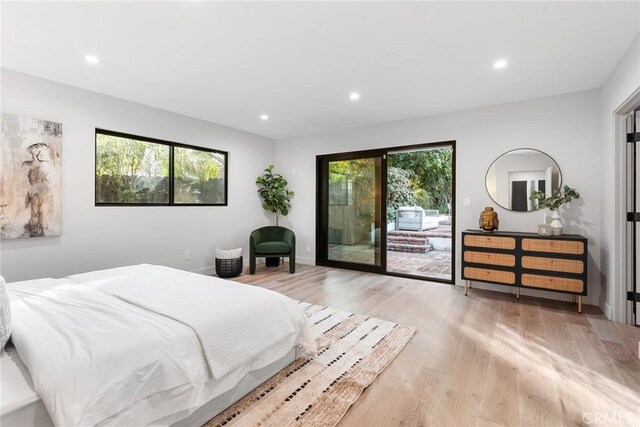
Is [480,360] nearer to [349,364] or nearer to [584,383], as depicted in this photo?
[584,383]

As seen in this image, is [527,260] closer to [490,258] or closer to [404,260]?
[490,258]

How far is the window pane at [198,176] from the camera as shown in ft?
14.6

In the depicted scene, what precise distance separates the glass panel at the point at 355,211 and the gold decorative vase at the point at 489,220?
1603 millimetres

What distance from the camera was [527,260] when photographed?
334cm

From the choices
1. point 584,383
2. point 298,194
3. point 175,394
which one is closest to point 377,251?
point 298,194

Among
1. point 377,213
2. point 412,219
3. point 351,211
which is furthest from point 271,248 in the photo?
point 412,219

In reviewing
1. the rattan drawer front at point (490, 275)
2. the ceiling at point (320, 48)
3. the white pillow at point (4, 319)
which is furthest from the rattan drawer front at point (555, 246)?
the white pillow at point (4, 319)

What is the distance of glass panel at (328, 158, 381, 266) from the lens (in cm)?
494

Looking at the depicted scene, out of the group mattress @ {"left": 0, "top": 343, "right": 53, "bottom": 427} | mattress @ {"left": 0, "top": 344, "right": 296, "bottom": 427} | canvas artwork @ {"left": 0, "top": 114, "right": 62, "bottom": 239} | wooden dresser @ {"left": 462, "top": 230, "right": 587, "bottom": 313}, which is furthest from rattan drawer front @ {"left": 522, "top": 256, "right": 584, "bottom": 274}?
canvas artwork @ {"left": 0, "top": 114, "right": 62, "bottom": 239}

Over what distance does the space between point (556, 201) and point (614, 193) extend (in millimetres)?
532

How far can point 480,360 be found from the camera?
84.4 inches

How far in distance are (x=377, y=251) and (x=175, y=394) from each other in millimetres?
3965

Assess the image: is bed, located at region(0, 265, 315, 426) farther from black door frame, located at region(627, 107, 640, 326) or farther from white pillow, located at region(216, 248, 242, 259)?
black door frame, located at region(627, 107, 640, 326)

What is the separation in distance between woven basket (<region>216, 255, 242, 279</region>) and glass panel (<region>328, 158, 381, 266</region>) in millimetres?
1763
